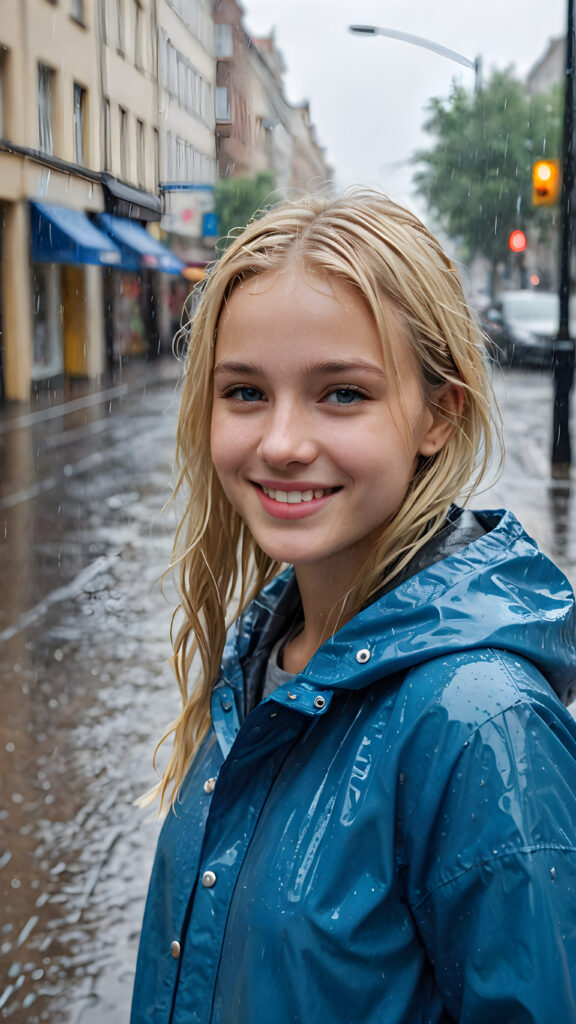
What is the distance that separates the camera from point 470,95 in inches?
143

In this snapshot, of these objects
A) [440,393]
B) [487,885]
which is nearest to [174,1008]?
[487,885]

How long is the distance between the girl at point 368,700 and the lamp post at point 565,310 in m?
7.48

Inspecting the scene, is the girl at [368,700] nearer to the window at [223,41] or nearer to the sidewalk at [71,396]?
the window at [223,41]

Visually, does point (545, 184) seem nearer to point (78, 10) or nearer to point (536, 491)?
point (536, 491)

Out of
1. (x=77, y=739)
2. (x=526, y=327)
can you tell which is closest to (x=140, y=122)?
(x=77, y=739)

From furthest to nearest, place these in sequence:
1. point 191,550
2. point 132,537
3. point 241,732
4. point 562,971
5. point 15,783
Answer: point 132,537
point 15,783
point 191,550
point 241,732
point 562,971

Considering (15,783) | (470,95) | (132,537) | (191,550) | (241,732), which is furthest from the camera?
(132,537)

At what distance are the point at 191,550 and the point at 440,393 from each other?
0.54 m

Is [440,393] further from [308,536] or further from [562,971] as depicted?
[562,971]

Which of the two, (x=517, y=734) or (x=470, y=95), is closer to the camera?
(x=517, y=734)

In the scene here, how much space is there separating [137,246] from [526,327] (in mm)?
15134

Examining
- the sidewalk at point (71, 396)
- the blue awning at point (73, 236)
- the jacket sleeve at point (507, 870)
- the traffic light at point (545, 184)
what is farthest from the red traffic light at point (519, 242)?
the jacket sleeve at point (507, 870)

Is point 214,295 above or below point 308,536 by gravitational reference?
above

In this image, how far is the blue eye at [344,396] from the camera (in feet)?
4.17
